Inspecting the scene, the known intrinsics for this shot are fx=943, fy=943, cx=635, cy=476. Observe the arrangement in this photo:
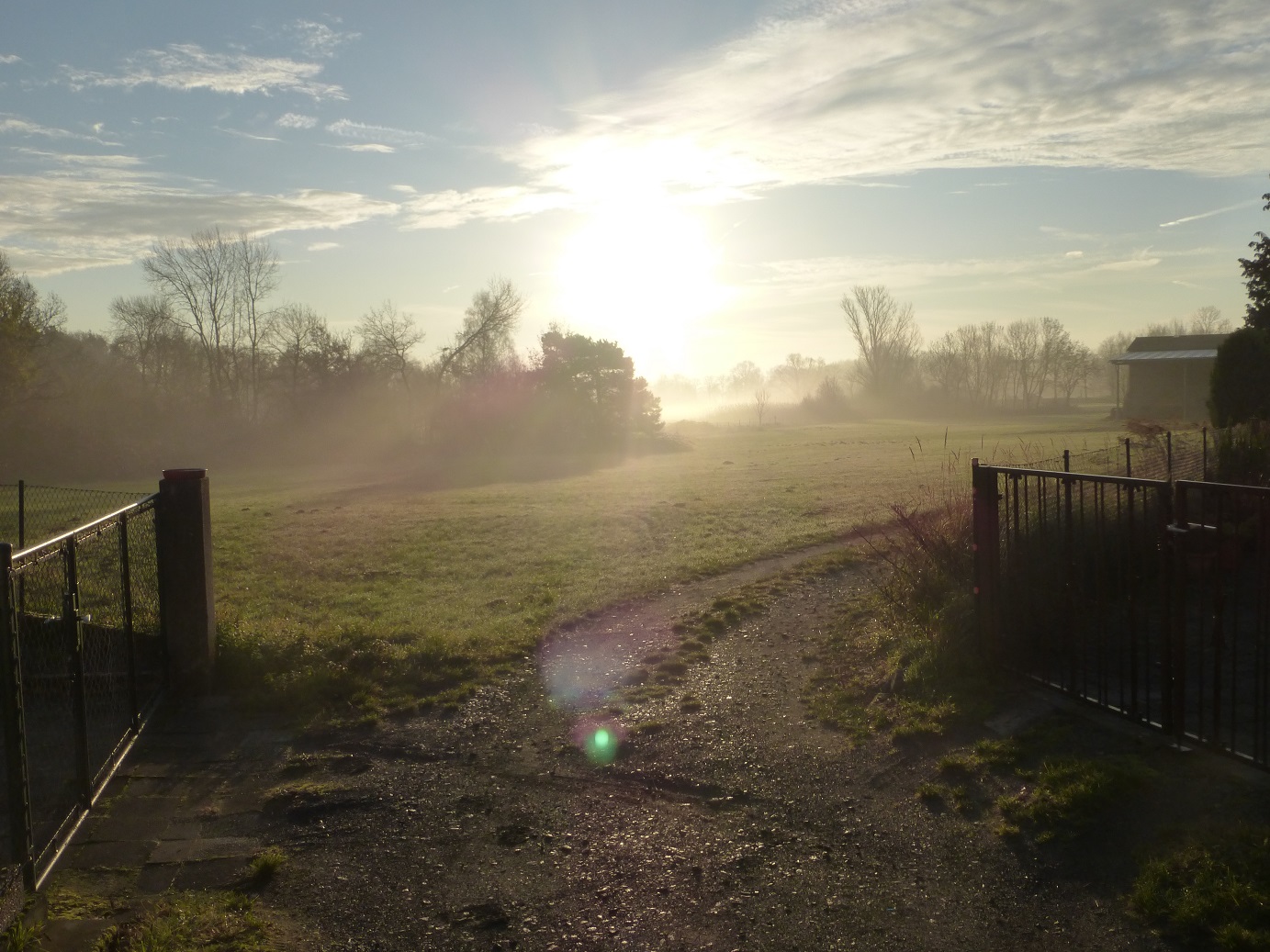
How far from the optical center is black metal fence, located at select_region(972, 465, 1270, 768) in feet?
16.4

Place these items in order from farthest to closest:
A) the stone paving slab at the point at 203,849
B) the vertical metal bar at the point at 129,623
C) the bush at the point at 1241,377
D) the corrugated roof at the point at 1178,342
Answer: the corrugated roof at the point at 1178,342, the bush at the point at 1241,377, the vertical metal bar at the point at 129,623, the stone paving slab at the point at 203,849

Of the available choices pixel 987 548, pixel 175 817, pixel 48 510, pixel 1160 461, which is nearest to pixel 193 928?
pixel 175 817

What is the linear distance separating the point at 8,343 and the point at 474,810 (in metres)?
40.6

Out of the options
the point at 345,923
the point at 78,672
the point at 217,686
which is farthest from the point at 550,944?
the point at 217,686

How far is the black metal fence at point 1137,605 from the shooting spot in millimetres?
5004

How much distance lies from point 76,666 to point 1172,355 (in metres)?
64.0

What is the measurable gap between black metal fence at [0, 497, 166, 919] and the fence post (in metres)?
5.89

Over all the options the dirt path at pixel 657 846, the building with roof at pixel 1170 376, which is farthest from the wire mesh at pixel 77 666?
the building with roof at pixel 1170 376

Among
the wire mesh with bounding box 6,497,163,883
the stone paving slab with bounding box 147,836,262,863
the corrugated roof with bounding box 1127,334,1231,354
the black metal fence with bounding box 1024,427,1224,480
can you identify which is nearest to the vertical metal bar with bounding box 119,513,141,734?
the wire mesh with bounding box 6,497,163,883

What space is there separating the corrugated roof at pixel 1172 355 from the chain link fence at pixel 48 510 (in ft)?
180

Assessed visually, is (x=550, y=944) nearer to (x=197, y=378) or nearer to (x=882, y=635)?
(x=882, y=635)

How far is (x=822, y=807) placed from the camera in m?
5.22

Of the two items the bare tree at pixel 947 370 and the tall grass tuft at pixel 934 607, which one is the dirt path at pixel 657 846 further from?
the bare tree at pixel 947 370

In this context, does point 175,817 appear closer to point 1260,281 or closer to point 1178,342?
point 1260,281
